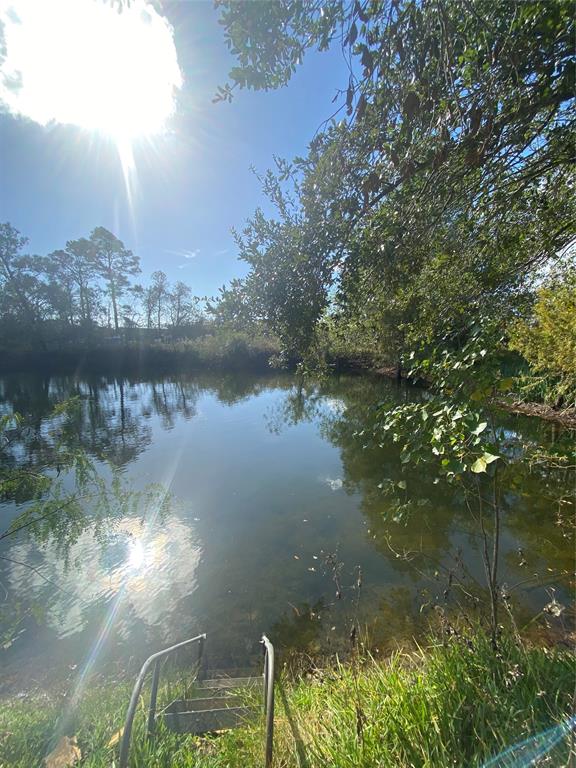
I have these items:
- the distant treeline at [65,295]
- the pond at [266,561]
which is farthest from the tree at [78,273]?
the pond at [266,561]

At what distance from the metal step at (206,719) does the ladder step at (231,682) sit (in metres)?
0.45

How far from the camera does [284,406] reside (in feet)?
54.5

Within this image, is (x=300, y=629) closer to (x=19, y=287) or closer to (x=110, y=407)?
(x=110, y=407)

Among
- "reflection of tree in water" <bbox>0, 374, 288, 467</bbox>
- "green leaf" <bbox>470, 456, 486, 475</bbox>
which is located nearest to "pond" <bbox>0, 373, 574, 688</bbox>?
"green leaf" <bbox>470, 456, 486, 475</bbox>

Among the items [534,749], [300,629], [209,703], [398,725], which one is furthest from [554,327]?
[209,703]

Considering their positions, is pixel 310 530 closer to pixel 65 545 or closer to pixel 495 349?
pixel 65 545

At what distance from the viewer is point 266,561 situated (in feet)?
16.4

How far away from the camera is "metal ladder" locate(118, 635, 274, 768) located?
59.1 inches

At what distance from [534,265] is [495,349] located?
2647 millimetres

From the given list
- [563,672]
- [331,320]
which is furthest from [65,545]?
[563,672]

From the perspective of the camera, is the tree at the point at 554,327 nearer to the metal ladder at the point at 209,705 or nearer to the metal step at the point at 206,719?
the metal ladder at the point at 209,705

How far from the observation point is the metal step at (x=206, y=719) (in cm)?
213

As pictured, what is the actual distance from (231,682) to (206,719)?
0.77 metres

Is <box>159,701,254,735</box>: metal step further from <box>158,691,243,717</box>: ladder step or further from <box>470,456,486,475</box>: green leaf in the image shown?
<box>470,456,486,475</box>: green leaf
